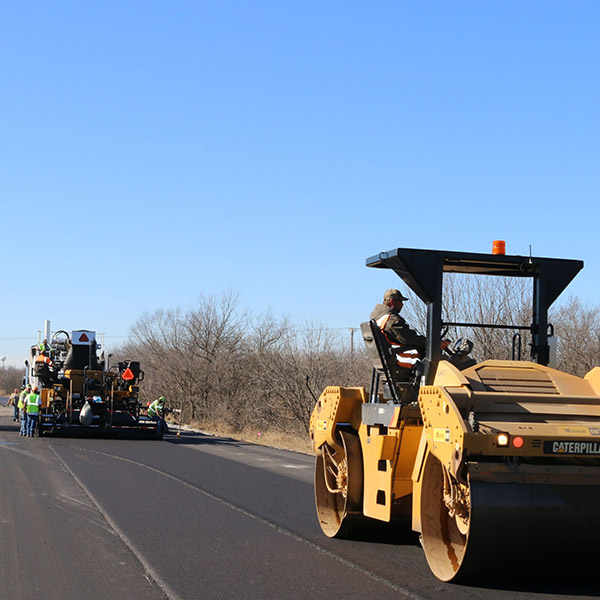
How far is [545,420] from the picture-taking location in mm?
6375

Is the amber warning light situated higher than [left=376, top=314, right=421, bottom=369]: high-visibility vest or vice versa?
the amber warning light

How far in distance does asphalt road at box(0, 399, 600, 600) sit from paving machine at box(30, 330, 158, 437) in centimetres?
1076

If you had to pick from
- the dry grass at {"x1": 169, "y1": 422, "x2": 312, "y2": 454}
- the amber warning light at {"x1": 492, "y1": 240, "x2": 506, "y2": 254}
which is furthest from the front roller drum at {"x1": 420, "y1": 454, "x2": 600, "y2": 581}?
the dry grass at {"x1": 169, "y1": 422, "x2": 312, "y2": 454}

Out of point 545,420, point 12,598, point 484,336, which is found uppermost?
point 484,336

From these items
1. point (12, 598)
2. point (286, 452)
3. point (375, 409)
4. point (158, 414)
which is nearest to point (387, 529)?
point (375, 409)

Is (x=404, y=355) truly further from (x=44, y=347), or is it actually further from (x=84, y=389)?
(x=44, y=347)

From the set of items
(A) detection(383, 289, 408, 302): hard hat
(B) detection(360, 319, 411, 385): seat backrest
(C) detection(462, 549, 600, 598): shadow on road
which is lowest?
(C) detection(462, 549, 600, 598): shadow on road

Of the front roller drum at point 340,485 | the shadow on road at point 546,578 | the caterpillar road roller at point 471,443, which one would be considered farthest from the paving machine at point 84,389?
the shadow on road at point 546,578

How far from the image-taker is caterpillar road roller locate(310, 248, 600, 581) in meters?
6.05

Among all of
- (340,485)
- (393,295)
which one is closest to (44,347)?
(340,485)

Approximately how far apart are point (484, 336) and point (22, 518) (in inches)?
478

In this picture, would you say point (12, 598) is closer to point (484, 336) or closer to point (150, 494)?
point (150, 494)

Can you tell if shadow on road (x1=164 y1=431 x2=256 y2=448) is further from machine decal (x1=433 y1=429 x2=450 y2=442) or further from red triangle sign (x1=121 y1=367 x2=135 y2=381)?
machine decal (x1=433 y1=429 x2=450 y2=442)

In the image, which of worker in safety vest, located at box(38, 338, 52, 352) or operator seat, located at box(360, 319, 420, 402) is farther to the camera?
worker in safety vest, located at box(38, 338, 52, 352)
